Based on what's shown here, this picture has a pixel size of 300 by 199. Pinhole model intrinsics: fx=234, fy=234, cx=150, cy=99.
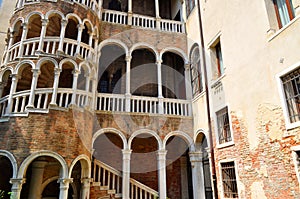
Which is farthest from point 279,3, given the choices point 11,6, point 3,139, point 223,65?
point 11,6

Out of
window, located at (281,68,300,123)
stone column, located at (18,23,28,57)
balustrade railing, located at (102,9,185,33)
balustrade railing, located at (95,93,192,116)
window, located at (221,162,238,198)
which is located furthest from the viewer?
balustrade railing, located at (102,9,185,33)

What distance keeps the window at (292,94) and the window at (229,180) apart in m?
3.04

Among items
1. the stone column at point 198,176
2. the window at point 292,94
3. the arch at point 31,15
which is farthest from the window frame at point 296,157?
the arch at point 31,15

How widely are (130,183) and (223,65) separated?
618 centimetres

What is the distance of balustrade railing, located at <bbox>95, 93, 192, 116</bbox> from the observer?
10497 mm

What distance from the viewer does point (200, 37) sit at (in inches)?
443

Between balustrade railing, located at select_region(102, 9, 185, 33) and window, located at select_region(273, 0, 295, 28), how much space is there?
633 centimetres

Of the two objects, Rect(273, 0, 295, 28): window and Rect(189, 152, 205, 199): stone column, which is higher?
Rect(273, 0, 295, 28): window

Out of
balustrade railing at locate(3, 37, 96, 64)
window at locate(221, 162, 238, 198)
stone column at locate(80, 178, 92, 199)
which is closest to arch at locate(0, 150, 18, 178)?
stone column at locate(80, 178, 92, 199)

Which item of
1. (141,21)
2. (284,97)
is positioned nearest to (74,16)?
(141,21)

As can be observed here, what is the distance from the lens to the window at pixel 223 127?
29.4 feet

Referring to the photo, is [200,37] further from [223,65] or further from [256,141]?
[256,141]

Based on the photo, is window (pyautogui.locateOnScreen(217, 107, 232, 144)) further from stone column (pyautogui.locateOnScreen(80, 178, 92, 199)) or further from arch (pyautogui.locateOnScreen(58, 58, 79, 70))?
arch (pyautogui.locateOnScreen(58, 58, 79, 70))

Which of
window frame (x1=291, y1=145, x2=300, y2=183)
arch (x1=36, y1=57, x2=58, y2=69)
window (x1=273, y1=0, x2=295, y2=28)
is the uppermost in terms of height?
window (x1=273, y1=0, x2=295, y2=28)
